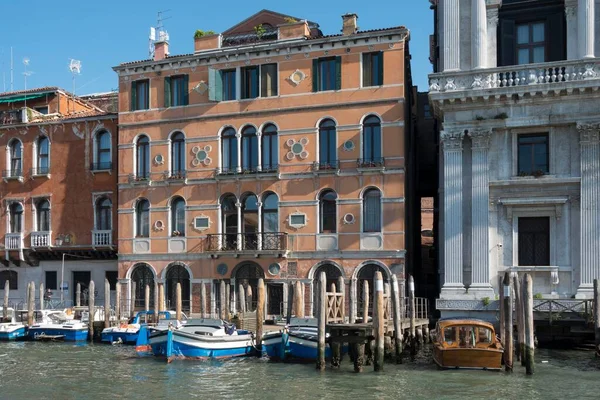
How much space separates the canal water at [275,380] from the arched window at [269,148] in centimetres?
796

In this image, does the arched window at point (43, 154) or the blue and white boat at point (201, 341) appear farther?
the arched window at point (43, 154)

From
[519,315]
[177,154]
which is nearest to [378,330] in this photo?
[519,315]

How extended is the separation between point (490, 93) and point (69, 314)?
15.1 metres

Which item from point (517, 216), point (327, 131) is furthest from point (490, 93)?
point (327, 131)

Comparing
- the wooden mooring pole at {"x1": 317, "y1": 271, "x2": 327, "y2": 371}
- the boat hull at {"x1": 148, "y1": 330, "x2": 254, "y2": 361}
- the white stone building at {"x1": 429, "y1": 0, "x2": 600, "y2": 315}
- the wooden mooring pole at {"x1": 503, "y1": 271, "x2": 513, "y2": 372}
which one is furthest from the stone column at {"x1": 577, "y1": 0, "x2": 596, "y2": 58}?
the boat hull at {"x1": 148, "y1": 330, "x2": 254, "y2": 361}

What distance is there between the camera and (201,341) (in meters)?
20.1

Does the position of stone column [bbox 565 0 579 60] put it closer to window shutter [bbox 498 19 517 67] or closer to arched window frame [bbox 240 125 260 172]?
window shutter [bbox 498 19 517 67]

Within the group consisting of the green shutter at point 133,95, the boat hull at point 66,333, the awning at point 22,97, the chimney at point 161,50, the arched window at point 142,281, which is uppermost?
the chimney at point 161,50

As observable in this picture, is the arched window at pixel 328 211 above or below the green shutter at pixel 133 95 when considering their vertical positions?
below

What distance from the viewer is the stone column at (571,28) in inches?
873

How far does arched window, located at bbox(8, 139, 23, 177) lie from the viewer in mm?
30422

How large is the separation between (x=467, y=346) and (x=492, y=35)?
32.2 feet

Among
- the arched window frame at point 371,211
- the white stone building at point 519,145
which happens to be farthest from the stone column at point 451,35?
the arched window frame at point 371,211

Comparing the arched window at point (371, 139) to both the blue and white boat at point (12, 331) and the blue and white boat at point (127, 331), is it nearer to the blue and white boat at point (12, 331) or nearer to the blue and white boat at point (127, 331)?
the blue and white boat at point (127, 331)
